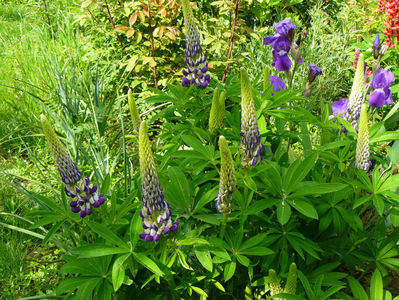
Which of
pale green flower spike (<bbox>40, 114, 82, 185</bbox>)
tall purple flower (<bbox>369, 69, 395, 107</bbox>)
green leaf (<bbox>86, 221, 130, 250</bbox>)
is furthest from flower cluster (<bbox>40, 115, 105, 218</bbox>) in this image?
tall purple flower (<bbox>369, 69, 395, 107</bbox>)

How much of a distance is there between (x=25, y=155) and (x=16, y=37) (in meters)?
2.33

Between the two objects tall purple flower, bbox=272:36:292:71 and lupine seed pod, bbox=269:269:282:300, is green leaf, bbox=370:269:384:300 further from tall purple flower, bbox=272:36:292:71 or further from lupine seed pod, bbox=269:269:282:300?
tall purple flower, bbox=272:36:292:71

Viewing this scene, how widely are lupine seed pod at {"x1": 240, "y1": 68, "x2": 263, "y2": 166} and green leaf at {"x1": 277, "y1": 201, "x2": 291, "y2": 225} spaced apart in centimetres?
20

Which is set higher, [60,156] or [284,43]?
[284,43]

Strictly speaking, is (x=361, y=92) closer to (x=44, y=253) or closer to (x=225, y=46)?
(x=225, y=46)

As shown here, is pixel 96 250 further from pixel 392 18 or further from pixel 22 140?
pixel 392 18

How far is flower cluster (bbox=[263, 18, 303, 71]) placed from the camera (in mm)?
1918

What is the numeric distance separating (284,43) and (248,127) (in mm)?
853

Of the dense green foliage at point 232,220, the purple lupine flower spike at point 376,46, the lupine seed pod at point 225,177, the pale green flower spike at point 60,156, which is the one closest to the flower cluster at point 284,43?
the dense green foliage at point 232,220

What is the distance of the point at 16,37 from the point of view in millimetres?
5070

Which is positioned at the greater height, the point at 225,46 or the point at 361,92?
the point at 361,92

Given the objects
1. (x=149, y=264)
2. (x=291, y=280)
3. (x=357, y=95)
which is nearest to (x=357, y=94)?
(x=357, y=95)

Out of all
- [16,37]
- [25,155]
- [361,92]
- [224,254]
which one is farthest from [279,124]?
[16,37]

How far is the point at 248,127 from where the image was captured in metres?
A: 1.35
